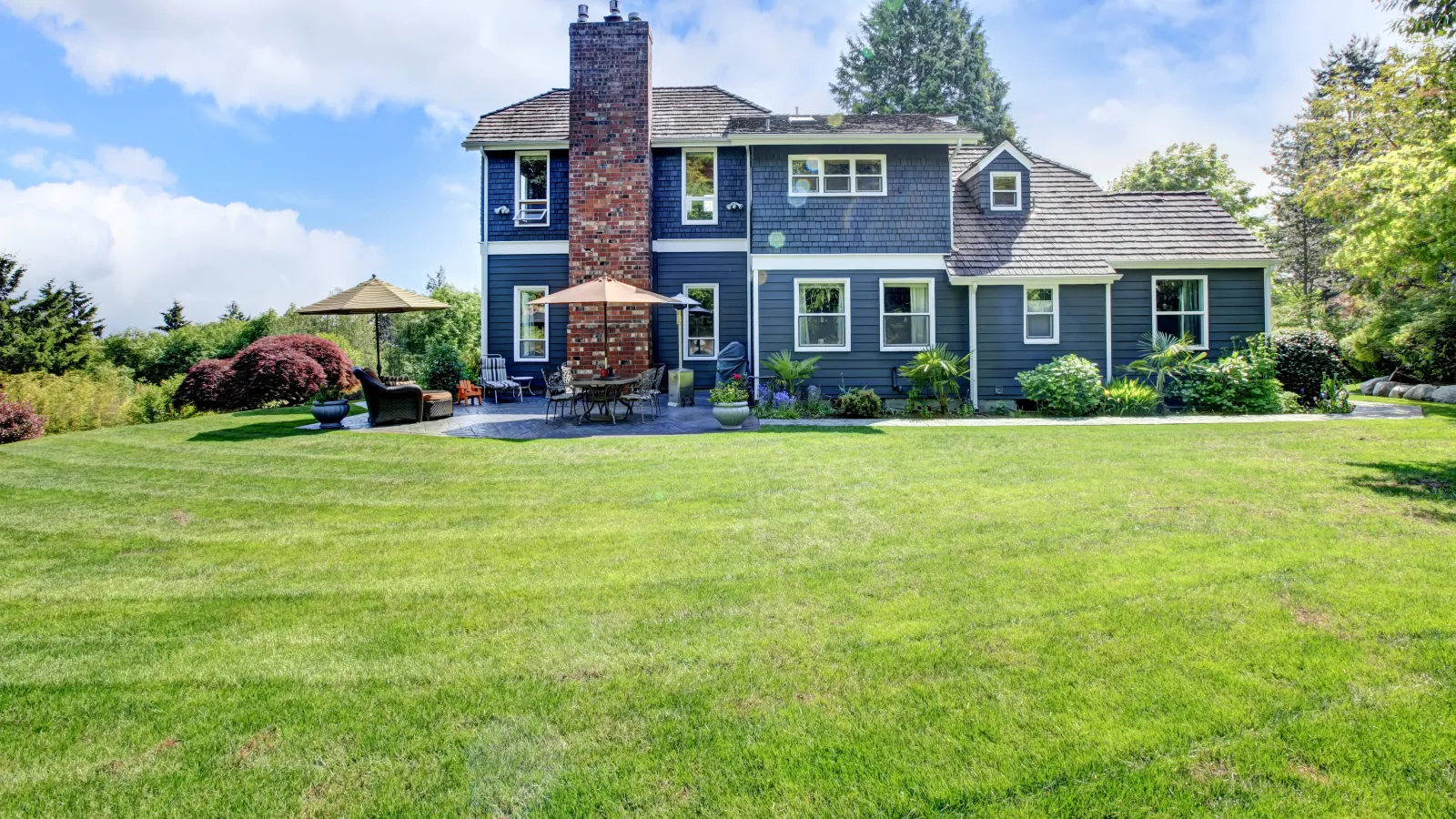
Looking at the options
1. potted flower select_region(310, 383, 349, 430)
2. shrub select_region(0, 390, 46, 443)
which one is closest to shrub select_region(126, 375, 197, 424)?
shrub select_region(0, 390, 46, 443)

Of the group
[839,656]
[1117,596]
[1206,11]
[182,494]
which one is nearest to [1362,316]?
[1206,11]

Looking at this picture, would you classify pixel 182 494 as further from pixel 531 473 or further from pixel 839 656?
pixel 839 656

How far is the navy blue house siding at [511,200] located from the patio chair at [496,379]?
3.36 metres

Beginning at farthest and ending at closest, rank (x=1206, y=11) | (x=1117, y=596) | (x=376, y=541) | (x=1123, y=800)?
(x=1206, y=11), (x=376, y=541), (x=1117, y=596), (x=1123, y=800)

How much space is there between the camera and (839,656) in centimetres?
345

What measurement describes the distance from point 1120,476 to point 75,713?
334 inches

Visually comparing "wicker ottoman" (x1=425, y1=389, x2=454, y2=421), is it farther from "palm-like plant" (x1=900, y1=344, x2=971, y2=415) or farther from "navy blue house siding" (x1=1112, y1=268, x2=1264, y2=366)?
"navy blue house siding" (x1=1112, y1=268, x2=1264, y2=366)

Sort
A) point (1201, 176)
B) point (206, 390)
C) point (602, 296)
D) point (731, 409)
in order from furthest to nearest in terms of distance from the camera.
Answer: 1. point (1201, 176)
2. point (206, 390)
3. point (602, 296)
4. point (731, 409)

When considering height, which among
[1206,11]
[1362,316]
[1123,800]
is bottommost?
[1123,800]

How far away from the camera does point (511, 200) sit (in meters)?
17.9

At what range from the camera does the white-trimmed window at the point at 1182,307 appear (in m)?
15.7

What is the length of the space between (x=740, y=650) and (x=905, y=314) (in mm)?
13257

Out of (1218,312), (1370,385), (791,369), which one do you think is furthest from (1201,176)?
(791,369)

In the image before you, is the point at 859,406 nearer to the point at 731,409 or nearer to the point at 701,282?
the point at 731,409
